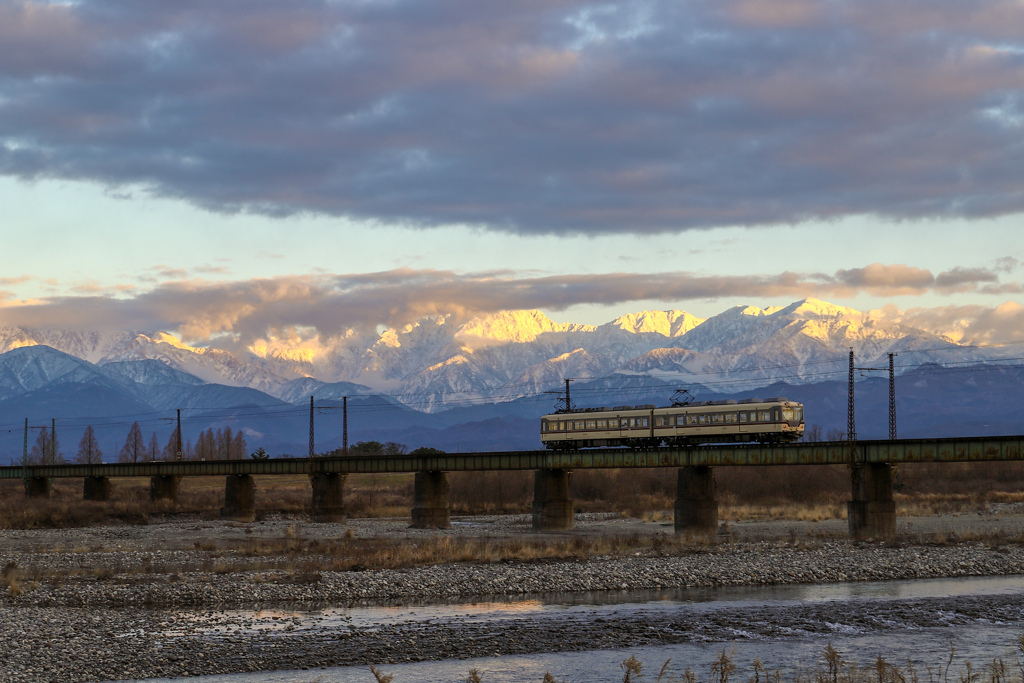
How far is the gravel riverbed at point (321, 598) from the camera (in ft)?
118

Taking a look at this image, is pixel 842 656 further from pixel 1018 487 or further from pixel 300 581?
pixel 1018 487

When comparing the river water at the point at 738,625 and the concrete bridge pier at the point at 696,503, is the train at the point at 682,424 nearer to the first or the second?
the concrete bridge pier at the point at 696,503

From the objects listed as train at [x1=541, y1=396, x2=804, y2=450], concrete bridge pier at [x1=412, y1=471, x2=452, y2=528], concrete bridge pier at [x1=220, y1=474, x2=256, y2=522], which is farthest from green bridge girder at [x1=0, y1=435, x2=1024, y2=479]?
train at [x1=541, y1=396, x2=804, y2=450]

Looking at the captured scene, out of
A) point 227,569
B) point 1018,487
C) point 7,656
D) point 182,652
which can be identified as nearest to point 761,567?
point 227,569

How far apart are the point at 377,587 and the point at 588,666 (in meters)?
18.8

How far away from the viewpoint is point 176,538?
85.8 meters

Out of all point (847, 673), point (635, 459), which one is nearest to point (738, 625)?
point (847, 673)

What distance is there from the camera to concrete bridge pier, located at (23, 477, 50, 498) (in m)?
137

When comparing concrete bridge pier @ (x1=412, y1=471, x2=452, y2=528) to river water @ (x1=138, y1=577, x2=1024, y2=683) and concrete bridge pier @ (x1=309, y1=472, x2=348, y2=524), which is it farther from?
river water @ (x1=138, y1=577, x2=1024, y2=683)

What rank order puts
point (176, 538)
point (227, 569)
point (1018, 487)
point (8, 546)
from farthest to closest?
point (1018, 487) < point (176, 538) < point (8, 546) < point (227, 569)

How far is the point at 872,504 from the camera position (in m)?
76.5

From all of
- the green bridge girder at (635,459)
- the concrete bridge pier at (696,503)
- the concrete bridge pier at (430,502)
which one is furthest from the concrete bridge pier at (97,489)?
the concrete bridge pier at (696,503)

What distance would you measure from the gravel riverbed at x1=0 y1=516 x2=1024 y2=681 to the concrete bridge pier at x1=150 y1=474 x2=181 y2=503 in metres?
47.5

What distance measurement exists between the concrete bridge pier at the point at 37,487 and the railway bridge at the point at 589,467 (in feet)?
28.1
